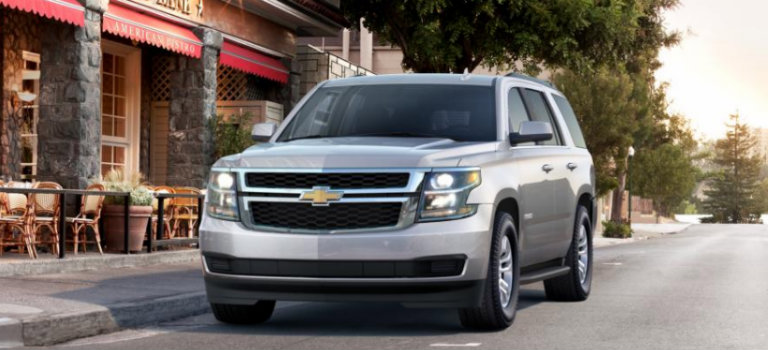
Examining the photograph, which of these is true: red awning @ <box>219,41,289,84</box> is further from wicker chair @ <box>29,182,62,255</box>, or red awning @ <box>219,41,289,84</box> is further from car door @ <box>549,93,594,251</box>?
car door @ <box>549,93,594,251</box>

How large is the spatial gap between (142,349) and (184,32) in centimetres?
1236

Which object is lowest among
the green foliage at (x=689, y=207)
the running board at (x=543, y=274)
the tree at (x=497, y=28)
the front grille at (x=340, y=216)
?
the green foliage at (x=689, y=207)

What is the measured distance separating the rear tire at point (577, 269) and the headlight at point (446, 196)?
328 centimetres

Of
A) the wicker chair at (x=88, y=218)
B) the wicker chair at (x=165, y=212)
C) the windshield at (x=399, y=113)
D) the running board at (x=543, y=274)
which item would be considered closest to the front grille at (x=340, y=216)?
the windshield at (x=399, y=113)

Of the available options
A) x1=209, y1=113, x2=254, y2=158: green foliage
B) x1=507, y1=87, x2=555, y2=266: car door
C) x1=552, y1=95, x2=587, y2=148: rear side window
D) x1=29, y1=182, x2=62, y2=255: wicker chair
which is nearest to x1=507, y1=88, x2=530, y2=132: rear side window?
x1=507, y1=87, x2=555, y2=266: car door

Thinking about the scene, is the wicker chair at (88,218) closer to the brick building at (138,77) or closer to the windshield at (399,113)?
the brick building at (138,77)

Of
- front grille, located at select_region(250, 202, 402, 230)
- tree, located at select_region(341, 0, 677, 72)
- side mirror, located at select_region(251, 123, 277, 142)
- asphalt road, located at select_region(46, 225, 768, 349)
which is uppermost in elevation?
tree, located at select_region(341, 0, 677, 72)

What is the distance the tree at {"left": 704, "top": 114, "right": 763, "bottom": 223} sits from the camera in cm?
13438

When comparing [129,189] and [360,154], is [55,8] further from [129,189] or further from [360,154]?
[360,154]

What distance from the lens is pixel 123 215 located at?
16.6 meters

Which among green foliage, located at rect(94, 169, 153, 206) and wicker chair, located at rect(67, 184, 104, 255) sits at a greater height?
green foliage, located at rect(94, 169, 153, 206)

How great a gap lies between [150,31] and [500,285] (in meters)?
10.8

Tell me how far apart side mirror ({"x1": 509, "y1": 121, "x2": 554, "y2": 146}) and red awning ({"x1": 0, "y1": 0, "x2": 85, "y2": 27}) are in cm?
769

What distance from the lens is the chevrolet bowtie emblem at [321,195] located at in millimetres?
8688
